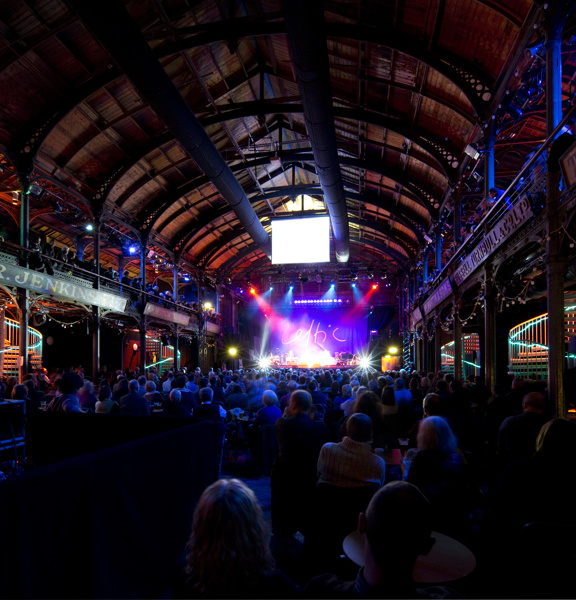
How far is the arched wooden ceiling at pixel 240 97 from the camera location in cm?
779

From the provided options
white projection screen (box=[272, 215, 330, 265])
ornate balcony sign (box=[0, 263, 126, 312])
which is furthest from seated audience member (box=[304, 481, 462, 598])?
white projection screen (box=[272, 215, 330, 265])

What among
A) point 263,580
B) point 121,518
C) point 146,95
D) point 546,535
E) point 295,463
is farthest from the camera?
point 146,95

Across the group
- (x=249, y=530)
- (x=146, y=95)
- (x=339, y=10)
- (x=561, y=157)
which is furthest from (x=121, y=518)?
(x=339, y=10)

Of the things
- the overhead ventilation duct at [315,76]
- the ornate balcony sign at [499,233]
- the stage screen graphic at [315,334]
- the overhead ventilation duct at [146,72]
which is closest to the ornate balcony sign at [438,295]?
the ornate balcony sign at [499,233]

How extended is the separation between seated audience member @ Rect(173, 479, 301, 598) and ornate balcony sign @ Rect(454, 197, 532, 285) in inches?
230

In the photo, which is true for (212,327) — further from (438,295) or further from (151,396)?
(151,396)

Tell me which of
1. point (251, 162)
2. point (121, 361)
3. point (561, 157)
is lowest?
point (121, 361)

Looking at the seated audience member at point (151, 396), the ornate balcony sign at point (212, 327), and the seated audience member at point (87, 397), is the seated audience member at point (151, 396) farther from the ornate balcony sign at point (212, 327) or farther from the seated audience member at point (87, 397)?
the ornate balcony sign at point (212, 327)

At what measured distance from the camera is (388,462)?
14.1 ft

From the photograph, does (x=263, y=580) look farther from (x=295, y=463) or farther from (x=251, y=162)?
(x=251, y=162)

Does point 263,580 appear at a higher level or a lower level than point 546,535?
higher

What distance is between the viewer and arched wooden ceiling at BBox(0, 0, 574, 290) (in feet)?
25.6

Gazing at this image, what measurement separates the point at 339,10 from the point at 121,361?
769 inches

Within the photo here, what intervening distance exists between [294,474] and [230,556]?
2365 mm
